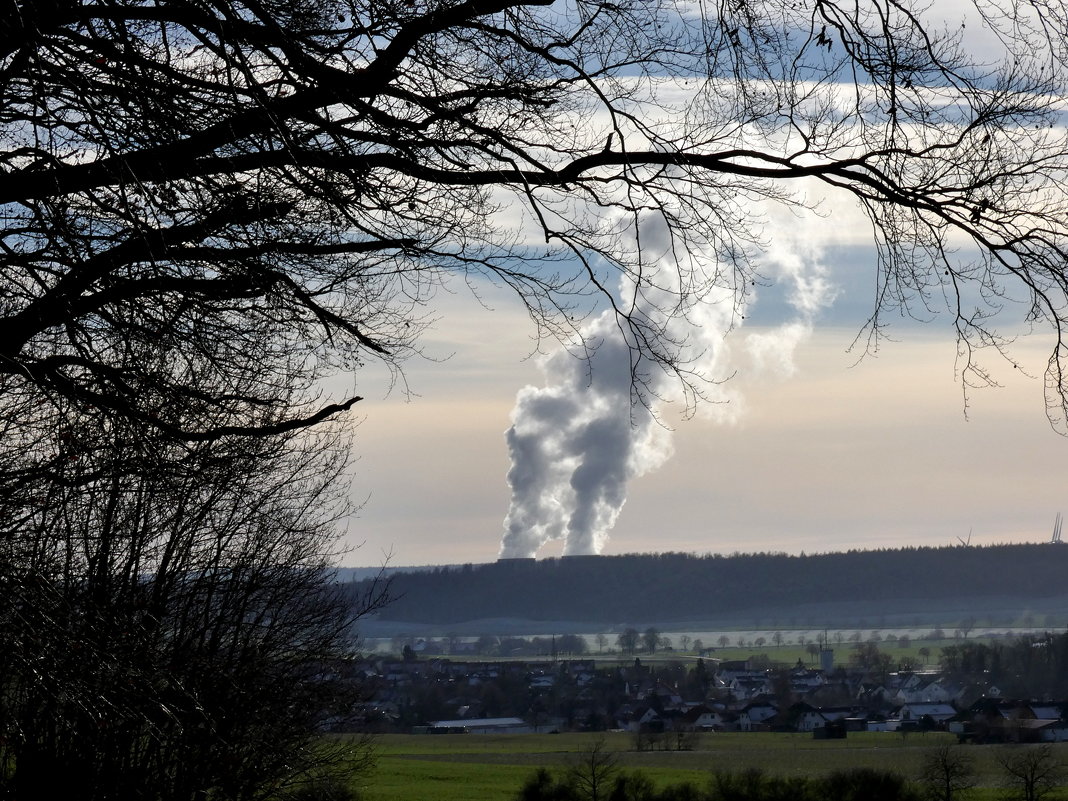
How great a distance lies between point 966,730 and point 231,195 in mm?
58236

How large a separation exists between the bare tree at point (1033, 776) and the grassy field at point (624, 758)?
57 cm

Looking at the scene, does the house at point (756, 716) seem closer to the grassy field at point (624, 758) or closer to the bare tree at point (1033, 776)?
the grassy field at point (624, 758)

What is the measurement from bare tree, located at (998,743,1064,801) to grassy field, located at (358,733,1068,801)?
1.86ft

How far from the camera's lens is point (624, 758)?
47906mm

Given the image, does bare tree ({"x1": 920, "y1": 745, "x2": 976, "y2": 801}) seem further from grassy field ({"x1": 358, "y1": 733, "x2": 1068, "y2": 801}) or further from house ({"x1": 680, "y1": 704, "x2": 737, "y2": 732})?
house ({"x1": 680, "y1": 704, "x2": 737, "y2": 732})

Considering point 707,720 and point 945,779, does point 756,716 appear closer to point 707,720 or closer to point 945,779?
point 707,720

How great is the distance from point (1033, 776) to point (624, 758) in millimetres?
19220

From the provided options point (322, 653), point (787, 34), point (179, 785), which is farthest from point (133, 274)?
point (322, 653)

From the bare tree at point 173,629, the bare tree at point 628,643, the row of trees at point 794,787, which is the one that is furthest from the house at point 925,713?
the bare tree at point 628,643

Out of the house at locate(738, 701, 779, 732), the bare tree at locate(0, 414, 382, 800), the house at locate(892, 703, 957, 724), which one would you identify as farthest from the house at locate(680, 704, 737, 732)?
the bare tree at locate(0, 414, 382, 800)

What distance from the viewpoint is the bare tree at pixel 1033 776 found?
30812mm

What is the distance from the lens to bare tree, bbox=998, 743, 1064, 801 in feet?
101

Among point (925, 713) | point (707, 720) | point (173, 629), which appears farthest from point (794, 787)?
point (925, 713)

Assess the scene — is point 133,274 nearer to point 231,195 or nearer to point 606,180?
point 231,195
